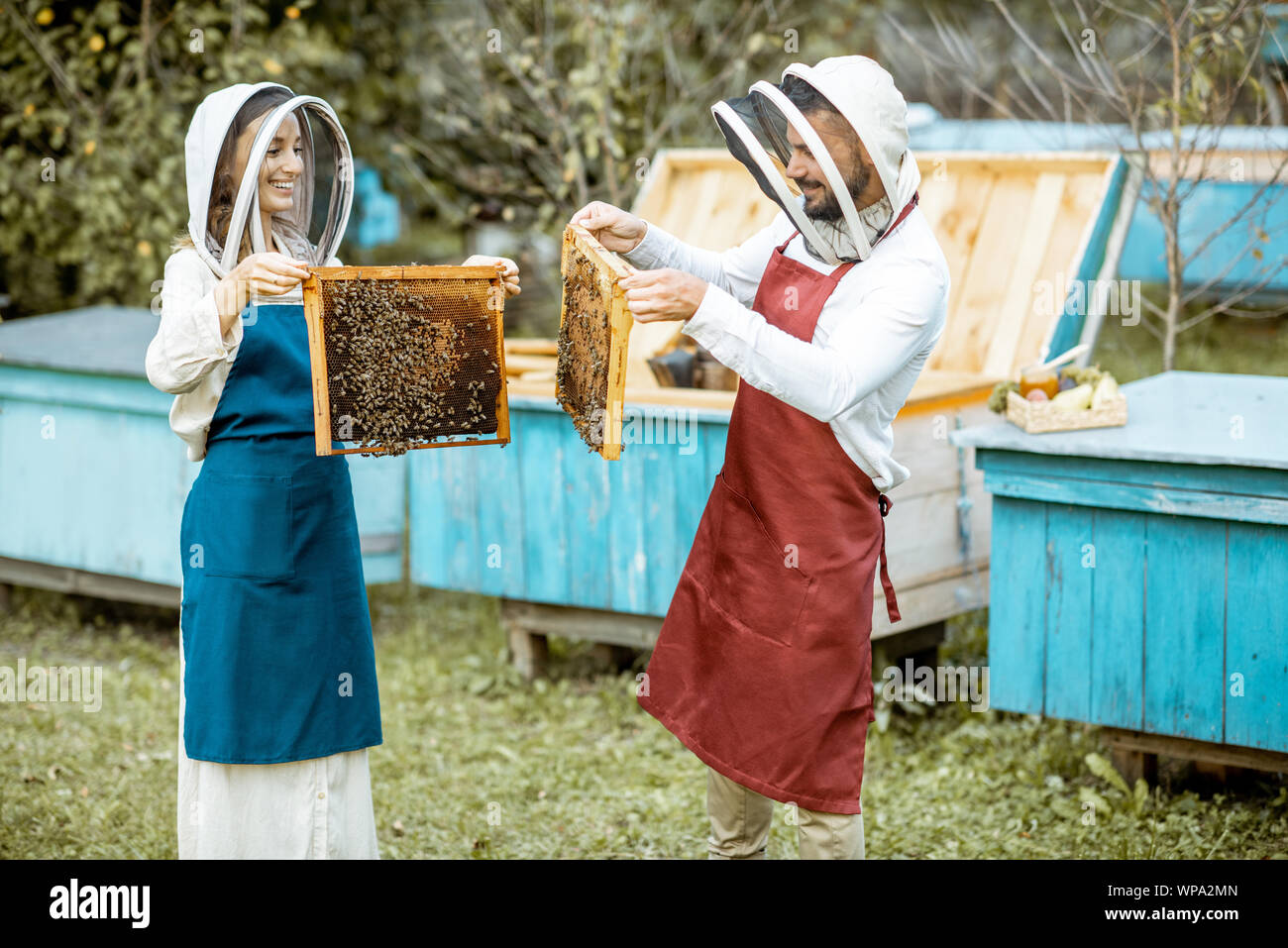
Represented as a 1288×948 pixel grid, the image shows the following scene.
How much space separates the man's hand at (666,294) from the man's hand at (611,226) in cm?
60

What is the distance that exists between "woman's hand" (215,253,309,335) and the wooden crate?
2497mm

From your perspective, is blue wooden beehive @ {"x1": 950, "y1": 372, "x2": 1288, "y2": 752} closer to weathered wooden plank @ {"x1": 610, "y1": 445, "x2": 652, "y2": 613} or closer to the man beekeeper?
the man beekeeper

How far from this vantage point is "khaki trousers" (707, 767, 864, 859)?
3.36 m

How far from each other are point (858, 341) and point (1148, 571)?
1.85 meters

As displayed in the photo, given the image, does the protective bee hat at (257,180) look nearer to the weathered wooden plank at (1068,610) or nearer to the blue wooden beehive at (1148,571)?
the blue wooden beehive at (1148,571)

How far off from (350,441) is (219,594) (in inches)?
A: 20.3

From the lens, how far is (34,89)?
783 centimetres

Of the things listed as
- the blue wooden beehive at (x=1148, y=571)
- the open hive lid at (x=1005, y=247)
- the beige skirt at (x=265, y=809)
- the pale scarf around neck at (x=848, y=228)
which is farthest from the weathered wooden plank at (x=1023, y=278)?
the beige skirt at (x=265, y=809)

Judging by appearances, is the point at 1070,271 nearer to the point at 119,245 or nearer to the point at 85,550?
the point at 85,550

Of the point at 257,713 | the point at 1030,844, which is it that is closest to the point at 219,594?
the point at 257,713

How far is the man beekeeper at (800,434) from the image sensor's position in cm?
296

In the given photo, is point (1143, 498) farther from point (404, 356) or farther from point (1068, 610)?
point (404, 356)

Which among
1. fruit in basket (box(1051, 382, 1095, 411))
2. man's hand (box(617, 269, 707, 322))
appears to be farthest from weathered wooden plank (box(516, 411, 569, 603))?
man's hand (box(617, 269, 707, 322))

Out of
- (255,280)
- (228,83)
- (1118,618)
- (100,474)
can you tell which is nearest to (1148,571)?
(1118,618)
